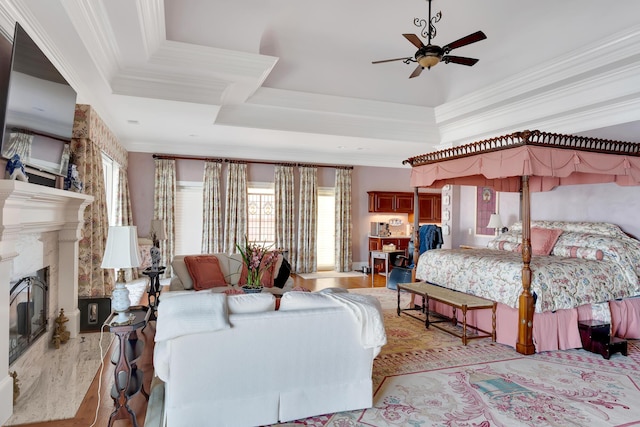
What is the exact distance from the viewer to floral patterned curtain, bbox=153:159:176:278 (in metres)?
8.09

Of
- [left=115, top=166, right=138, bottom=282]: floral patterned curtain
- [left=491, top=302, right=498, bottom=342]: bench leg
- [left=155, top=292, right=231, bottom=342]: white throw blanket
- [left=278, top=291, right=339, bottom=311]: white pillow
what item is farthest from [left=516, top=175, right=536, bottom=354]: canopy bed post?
[left=115, top=166, right=138, bottom=282]: floral patterned curtain

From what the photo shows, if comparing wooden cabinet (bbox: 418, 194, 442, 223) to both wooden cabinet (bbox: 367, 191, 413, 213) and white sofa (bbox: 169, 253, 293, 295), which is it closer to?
Result: wooden cabinet (bbox: 367, 191, 413, 213)

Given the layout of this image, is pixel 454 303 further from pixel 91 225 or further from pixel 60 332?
pixel 91 225

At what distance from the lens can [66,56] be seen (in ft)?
12.3

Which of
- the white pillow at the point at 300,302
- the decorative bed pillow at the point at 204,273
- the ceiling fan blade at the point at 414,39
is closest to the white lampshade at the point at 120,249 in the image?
the white pillow at the point at 300,302

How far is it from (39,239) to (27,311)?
2.25ft

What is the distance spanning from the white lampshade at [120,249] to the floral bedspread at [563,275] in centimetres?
376

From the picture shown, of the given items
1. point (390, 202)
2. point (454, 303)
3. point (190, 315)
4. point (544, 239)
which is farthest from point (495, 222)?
point (190, 315)

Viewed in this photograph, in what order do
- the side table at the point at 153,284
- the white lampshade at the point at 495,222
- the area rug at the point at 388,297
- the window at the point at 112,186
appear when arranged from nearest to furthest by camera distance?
1. the side table at the point at 153,284
2. the area rug at the point at 388,297
3. the white lampshade at the point at 495,222
4. the window at the point at 112,186

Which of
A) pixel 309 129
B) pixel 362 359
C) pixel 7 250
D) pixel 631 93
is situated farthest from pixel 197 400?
pixel 631 93

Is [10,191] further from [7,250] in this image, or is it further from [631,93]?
[631,93]

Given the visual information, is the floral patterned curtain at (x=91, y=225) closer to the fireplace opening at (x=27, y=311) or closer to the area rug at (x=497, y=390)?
the fireplace opening at (x=27, y=311)

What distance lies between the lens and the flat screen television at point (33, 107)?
8.56 feet

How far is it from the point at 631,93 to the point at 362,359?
4679 mm
